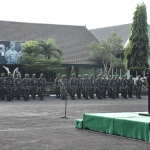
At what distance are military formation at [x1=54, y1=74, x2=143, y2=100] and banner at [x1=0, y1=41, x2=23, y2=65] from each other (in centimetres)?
698

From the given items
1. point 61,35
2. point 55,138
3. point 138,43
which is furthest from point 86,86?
point 55,138

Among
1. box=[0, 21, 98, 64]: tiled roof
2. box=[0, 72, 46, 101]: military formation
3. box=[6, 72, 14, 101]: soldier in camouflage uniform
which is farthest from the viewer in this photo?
box=[0, 21, 98, 64]: tiled roof

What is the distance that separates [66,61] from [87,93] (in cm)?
1247

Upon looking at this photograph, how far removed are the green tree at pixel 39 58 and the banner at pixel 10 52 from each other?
46 centimetres

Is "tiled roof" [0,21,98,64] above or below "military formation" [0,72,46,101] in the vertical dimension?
above

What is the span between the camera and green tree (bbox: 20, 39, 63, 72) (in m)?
36.5

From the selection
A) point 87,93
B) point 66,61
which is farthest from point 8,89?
point 66,61

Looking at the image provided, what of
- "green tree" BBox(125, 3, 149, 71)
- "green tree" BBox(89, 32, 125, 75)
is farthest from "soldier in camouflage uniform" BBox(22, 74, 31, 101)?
"green tree" BBox(125, 3, 149, 71)

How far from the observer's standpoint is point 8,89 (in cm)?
2750

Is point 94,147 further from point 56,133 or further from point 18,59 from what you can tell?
point 18,59

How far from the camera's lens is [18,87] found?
28125 mm

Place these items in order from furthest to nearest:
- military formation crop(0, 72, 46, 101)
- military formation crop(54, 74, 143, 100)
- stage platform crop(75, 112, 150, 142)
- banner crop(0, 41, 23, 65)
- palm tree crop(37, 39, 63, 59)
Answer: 1. palm tree crop(37, 39, 63, 59)
2. banner crop(0, 41, 23, 65)
3. military formation crop(54, 74, 143, 100)
4. military formation crop(0, 72, 46, 101)
5. stage platform crop(75, 112, 150, 142)

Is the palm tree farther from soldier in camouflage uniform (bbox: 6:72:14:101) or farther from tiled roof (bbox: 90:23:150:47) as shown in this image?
tiled roof (bbox: 90:23:150:47)

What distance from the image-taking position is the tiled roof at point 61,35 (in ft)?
141
